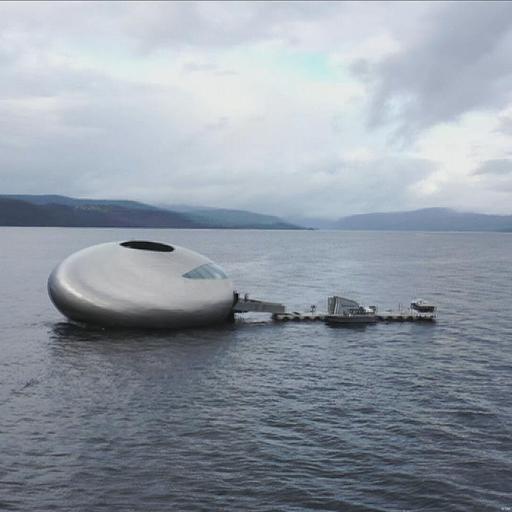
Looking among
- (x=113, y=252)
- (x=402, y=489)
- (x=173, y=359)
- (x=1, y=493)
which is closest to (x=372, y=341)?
(x=173, y=359)

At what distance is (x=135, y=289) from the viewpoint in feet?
164

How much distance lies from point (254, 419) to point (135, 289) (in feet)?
73.9

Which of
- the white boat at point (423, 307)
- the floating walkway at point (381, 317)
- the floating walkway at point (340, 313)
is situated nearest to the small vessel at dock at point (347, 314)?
the floating walkway at point (340, 313)

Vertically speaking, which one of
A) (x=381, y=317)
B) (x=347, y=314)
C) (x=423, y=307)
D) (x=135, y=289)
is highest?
(x=135, y=289)

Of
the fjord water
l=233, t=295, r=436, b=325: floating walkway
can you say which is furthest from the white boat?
the fjord water

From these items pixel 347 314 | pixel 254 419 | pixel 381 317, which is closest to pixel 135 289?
pixel 254 419

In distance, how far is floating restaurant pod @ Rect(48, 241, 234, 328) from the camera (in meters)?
49.9

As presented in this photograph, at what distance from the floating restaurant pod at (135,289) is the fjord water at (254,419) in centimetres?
154

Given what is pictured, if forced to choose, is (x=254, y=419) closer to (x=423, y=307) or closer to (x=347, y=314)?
(x=347, y=314)

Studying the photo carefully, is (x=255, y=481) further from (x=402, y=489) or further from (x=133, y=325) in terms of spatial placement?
(x=133, y=325)

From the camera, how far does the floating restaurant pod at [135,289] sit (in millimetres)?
49906

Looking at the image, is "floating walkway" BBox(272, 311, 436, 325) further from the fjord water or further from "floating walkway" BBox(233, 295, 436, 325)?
the fjord water

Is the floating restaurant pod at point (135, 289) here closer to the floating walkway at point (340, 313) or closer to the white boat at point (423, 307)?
the floating walkway at point (340, 313)

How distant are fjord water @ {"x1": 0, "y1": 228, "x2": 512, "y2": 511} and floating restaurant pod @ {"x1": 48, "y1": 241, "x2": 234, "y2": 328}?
5.06ft
